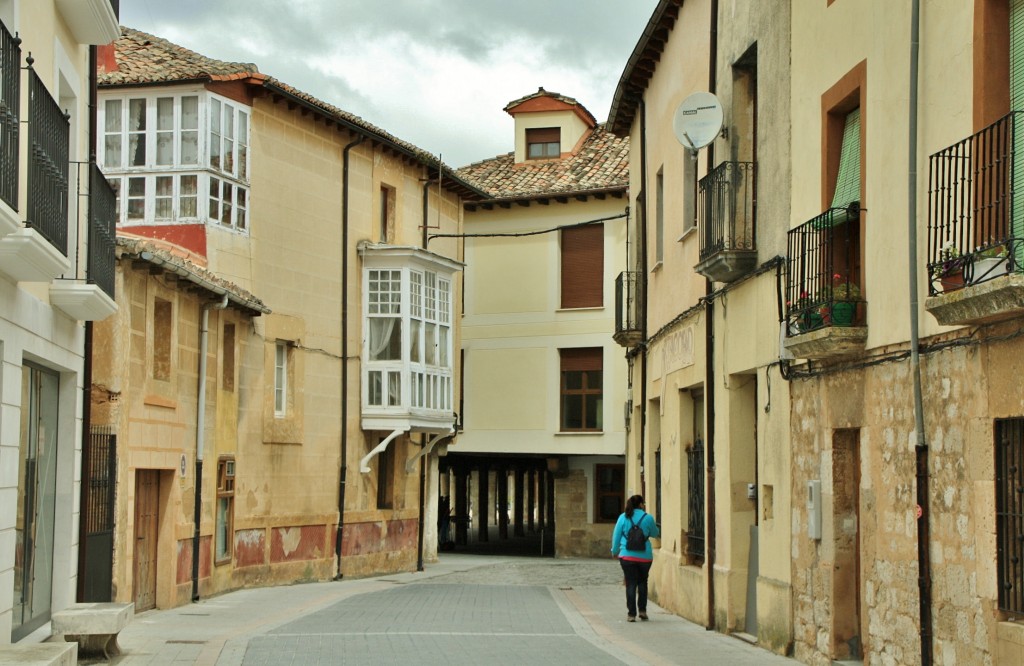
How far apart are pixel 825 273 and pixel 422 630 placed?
266 inches

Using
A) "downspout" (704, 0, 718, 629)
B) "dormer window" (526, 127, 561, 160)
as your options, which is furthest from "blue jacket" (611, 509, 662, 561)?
"dormer window" (526, 127, 561, 160)

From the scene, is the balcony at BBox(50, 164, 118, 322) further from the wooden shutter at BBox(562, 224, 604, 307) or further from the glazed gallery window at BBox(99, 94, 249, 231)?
the wooden shutter at BBox(562, 224, 604, 307)

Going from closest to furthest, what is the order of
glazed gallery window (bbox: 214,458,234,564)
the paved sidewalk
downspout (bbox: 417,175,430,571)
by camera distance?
the paved sidewalk
glazed gallery window (bbox: 214,458,234,564)
downspout (bbox: 417,175,430,571)

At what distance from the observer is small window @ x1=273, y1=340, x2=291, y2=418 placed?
25578 mm

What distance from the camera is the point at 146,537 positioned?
61.9ft

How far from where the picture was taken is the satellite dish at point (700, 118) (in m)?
16.0

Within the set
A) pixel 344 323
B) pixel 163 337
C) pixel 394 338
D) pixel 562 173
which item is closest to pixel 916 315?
pixel 163 337

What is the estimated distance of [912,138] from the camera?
10.0m

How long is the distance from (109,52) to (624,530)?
42.0 feet

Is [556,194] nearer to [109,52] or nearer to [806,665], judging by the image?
[109,52]

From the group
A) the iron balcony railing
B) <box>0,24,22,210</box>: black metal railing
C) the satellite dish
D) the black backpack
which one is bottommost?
the black backpack

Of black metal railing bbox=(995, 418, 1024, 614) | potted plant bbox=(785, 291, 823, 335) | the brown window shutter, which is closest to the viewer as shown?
black metal railing bbox=(995, 418, 1024, 614)

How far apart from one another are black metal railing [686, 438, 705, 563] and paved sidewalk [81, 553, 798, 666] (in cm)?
95

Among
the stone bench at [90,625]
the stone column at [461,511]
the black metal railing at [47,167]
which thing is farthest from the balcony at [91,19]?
the stone column at [461,511]
